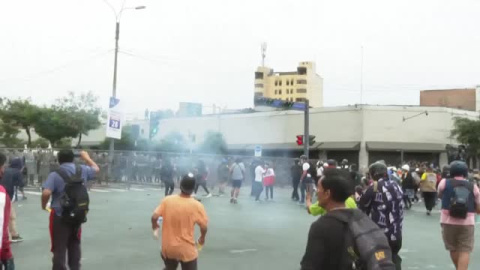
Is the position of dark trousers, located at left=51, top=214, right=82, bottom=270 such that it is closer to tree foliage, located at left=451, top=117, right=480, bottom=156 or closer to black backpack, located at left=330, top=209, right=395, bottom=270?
black backpack, located at left=330, top=209, right=395, bottom=270

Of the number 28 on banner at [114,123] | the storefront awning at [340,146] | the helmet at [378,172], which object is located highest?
the storefront awning at [340,146]

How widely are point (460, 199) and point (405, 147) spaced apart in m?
41.6

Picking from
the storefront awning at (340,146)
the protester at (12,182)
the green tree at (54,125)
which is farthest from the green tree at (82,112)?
the protester at (12,182)

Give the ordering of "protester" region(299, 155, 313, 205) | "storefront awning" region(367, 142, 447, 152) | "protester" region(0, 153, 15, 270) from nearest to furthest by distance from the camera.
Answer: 1. "protester" region(0, 153, 15, 270)
2. "protester" region(299, 155, 313, 205)
3. "storefront awning" region(367, 142, 447, 152)

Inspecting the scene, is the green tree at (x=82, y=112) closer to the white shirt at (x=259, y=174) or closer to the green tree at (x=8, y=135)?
the green tree at (x=8, y=135)

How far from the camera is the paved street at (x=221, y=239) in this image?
8914 mm

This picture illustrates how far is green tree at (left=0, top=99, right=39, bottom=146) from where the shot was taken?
172 ft

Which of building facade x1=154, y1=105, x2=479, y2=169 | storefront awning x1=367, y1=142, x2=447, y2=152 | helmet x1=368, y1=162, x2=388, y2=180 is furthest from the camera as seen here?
building facade x1=154, y1=105, x2=479, y2=169

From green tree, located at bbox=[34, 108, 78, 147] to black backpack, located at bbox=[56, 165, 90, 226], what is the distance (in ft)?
143

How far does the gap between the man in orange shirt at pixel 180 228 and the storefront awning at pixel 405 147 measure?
140 ft

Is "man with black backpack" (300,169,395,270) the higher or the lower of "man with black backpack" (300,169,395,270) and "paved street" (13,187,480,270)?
the higher

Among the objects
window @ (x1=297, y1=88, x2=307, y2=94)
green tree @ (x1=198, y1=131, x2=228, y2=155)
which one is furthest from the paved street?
window @ (x1=297, y1=88, x2=307, y2=94)

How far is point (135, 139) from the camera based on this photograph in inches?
1852

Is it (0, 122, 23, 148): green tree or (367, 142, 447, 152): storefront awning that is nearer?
(367, 142, 447, 152): storefront awning
